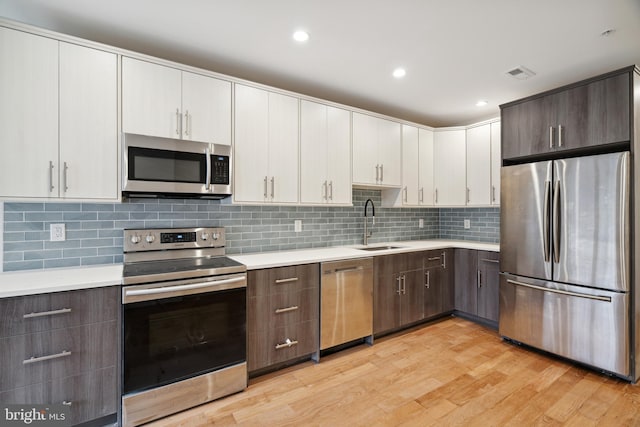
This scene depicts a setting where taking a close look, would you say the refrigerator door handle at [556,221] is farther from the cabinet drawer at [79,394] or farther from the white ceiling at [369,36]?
the cabinet drawer at [79,394]

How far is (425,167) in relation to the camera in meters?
4.08

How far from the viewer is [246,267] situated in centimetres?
231

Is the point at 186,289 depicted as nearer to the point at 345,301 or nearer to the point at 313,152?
the point at 345,301

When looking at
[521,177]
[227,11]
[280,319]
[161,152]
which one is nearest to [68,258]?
[161,152]

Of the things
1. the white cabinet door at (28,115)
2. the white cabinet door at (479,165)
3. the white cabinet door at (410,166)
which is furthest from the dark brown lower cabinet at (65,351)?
the white cabinet door at (479,165)

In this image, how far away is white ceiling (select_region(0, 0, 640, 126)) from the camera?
Answer: 194 cm

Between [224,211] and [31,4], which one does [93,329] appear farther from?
[31,4]

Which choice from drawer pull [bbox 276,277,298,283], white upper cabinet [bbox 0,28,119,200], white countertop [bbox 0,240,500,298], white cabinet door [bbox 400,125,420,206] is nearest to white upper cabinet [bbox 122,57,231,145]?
white upper cabinet [bbox 0,28,119,200]

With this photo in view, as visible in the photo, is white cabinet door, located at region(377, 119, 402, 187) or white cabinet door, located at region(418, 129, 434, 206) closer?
white cabinet door, located at region(377, 119, 402, 187)

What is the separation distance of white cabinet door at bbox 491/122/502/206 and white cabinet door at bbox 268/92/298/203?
8.05 feet

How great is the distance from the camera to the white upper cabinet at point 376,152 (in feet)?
11.1

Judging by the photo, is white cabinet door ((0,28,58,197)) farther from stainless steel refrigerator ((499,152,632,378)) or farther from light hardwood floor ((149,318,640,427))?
stainless steel refrigerator ((499,152,632,378))

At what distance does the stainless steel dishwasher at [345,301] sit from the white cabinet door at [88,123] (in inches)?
70.7

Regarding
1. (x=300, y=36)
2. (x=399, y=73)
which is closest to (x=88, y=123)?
(x=300, y=36)
